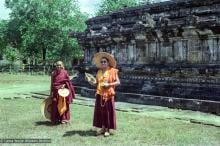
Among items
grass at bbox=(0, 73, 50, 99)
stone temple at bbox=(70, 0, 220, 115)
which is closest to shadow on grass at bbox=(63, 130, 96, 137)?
stone temple at bbox=(70, 0, 220, 115)

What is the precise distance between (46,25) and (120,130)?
31169 mm

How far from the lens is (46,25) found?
39188 millimetres

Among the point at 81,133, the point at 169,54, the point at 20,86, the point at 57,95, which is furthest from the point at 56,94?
the point at 20,86

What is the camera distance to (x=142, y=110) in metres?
12.6

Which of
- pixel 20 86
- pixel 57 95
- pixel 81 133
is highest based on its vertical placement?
pixel 57 95

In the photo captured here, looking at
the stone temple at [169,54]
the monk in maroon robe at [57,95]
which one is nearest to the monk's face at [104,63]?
the monk in maroon robe at [57,95]

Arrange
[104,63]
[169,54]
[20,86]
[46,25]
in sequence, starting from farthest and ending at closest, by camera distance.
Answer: [46,25] → [20,86] → [169,54] → [104,63]

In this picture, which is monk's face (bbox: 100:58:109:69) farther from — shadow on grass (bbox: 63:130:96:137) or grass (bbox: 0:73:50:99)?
grass (bbox: 0:73:50:99)

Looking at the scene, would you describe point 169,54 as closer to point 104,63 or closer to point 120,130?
point 120,130

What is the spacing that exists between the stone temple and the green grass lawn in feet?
6.70

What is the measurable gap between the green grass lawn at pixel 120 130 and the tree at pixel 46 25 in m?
27.9

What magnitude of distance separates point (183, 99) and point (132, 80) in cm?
372

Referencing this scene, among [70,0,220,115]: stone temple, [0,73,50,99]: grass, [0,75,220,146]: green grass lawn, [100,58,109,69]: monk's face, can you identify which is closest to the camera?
[0,75,220,146]: green grass lawn

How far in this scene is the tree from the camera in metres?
39.7
